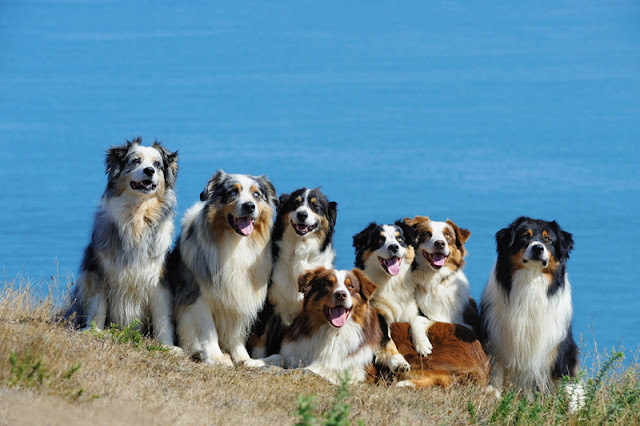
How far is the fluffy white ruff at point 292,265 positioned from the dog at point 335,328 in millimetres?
320

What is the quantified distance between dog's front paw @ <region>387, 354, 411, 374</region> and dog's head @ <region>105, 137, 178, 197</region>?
2.83 meters

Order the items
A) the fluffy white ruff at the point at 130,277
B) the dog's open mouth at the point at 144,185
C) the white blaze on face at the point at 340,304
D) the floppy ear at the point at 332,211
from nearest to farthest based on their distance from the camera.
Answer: the white blaze on face at the point at 340,304, the dog's open mouth at the point at 144,185, the fluffy white ruff at the point at 130,277, the floppy ear at the point at 332,211

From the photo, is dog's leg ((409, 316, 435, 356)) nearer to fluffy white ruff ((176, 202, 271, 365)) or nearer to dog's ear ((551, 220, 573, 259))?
dog's ear ((551, 220, 573, 259))

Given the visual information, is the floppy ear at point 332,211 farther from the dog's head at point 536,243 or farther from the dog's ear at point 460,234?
the dog's head at point 536,243

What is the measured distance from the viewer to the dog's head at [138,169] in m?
8.25

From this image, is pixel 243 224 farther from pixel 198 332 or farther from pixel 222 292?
pixel 198 332

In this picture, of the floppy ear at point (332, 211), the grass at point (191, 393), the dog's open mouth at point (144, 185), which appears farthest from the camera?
the floppy ear at point (332, 211)

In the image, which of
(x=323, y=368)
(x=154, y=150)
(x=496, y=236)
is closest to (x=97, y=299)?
(x=154, y=150)

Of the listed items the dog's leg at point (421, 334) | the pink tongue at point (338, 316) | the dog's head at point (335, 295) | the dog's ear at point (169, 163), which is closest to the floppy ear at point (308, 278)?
the dog's head at point (335, 295)

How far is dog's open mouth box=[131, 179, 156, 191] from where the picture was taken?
824cm

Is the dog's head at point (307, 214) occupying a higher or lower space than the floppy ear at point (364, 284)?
higher

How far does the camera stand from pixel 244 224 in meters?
8.45

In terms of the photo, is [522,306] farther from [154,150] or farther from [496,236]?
[154,150]

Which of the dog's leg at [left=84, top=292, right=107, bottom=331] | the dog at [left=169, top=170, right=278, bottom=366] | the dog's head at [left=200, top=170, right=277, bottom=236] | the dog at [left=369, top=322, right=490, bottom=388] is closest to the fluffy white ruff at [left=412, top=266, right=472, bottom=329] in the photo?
the dog at [left=369, top=322, right=490, bottom=388]
